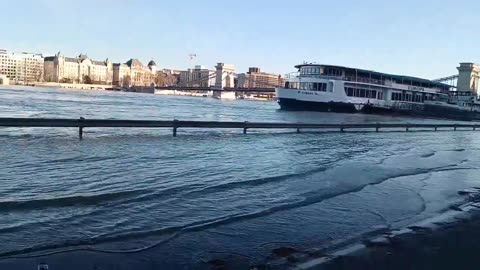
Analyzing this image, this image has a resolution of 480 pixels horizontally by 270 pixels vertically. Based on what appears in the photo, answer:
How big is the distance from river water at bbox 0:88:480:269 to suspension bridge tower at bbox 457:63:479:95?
151m

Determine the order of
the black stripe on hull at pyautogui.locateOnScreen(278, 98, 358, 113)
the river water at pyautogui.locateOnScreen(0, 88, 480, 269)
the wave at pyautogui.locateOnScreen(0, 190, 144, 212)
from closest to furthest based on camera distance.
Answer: the river water at pyautogui.locateOnScreen(0, 88, 480, 269) < the wave at pyautogui.locateOnScreen(0, 190, 144, 212) < the black stripe on hull at pyautogui.locateOnScreen(278, 98, 358, 113)

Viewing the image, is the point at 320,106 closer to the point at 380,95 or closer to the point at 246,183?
the point at 380,95

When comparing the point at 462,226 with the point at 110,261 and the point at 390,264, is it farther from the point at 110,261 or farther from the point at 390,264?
the point at 110,261

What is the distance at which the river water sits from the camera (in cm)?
752

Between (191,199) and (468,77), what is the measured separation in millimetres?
168396

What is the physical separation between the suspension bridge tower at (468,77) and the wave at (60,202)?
16496 cm

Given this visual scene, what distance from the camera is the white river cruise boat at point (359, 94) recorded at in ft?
278

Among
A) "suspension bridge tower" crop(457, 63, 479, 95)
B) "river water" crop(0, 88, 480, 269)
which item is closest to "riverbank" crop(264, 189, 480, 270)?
"river water" crop(0, 88, 480, 269)

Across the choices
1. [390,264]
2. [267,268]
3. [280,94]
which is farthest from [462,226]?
[280,94]

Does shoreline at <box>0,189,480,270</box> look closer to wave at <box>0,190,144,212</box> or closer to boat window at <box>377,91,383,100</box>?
wave at <box>0,190,144,212</box>

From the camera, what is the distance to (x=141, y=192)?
469 inches

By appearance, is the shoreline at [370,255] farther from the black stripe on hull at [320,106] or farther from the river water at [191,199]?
the black stripe on hull at [320,106]

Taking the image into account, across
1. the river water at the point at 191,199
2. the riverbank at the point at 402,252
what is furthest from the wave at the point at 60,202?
the riverbank at the point at 402,252

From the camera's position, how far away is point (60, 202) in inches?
409
